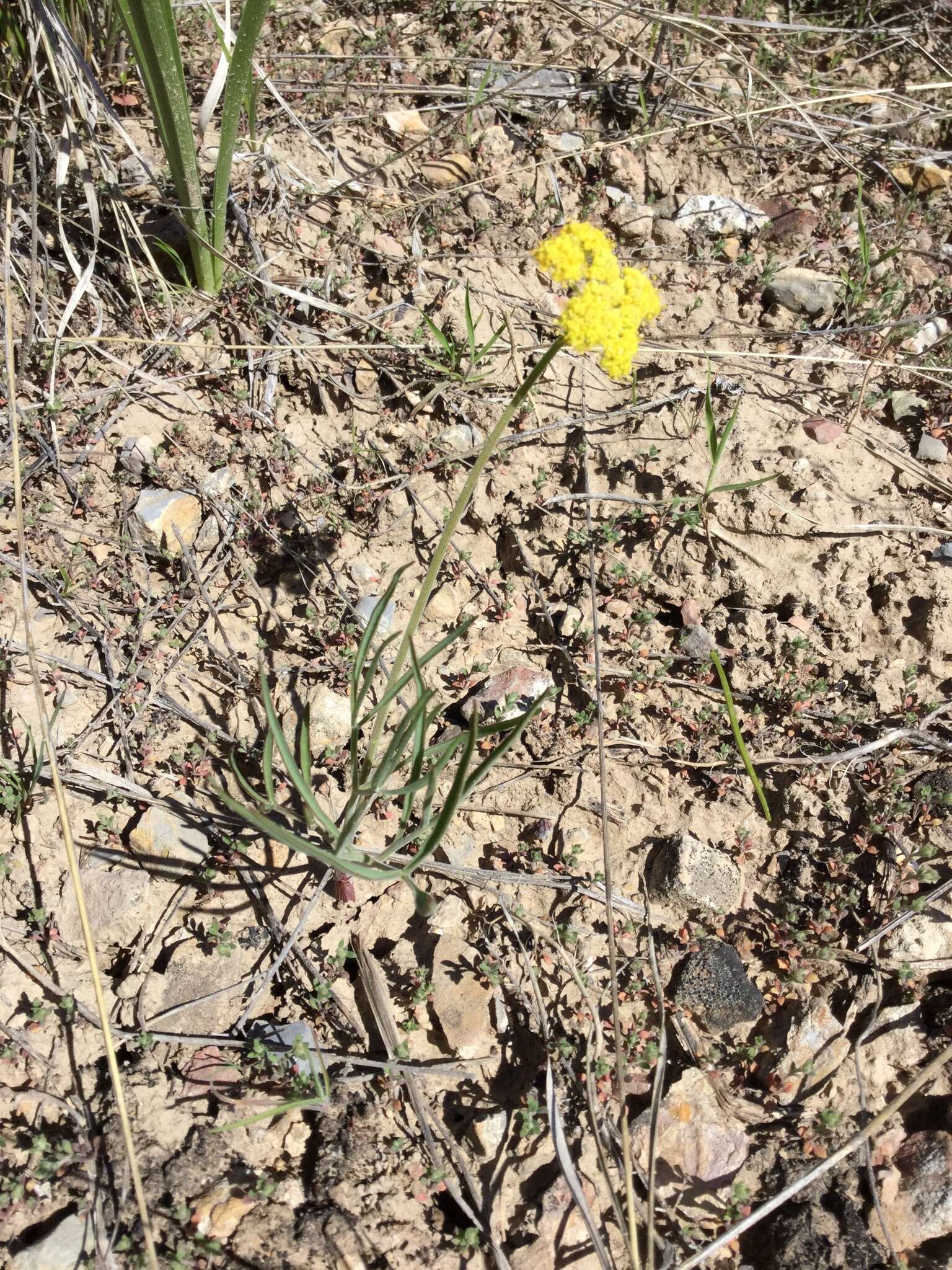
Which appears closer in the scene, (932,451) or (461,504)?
(461,504)

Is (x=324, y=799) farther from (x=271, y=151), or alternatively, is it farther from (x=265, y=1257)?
(x=271, y=151)

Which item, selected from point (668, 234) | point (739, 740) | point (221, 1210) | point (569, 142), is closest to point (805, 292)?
point (668, 234)

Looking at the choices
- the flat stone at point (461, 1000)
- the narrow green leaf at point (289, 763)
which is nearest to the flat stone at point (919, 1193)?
the flat stone at point (461, 1000)

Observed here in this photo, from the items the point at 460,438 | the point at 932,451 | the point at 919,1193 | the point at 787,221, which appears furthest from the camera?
the point at 787,221

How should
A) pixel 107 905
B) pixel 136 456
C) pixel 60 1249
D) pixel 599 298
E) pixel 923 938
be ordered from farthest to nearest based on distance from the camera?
pixel 136 456
pixel 923 938
pixel 107 905
pixel 60 1249
pixel 599 298

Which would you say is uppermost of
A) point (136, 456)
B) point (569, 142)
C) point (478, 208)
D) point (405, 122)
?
point (405, 122)

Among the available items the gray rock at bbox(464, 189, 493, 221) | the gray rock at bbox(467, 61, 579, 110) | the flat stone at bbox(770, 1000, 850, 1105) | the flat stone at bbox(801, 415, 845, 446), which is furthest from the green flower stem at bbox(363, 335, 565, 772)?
the gray rock at bbox(467, 61, 579, 110)

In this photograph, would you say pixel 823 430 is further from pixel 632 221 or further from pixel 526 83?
pixel 526 83
